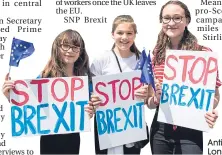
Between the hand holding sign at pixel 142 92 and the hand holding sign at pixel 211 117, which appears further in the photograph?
the hand holding sign at pixel 142 92

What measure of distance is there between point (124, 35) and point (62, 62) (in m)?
0.54

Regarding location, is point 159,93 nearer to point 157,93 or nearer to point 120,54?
point 157,93

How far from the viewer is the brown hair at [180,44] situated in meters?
3.80

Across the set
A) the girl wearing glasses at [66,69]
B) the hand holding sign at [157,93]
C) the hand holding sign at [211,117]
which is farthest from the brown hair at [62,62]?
the hand holding sign at [211,117]

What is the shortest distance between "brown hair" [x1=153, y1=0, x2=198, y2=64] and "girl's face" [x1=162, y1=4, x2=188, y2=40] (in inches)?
1.8

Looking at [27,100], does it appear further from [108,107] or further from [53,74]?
[108,107]

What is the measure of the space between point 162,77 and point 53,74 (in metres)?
0.87

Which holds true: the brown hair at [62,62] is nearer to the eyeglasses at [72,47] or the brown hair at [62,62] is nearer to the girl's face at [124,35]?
the eyeglasses at [72,47]

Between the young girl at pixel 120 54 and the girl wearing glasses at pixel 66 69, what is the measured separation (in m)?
0.12

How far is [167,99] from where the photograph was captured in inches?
151

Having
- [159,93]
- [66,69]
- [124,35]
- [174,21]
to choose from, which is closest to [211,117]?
[159,93]

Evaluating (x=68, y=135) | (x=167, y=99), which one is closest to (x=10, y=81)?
(x=68, y=135)

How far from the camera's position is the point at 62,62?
385cm

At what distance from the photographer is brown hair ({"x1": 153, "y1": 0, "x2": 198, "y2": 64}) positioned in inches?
150
